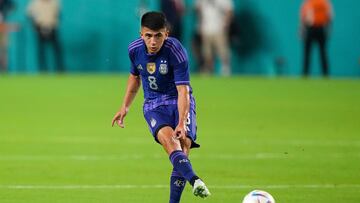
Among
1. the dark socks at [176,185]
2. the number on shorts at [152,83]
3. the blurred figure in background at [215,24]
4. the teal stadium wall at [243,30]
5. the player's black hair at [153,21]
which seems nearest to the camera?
the player's black hair at [153,21]

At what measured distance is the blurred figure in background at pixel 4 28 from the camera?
36188 millimetres

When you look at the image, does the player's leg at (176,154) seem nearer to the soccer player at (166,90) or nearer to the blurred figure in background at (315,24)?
the soccer player at (166,90)

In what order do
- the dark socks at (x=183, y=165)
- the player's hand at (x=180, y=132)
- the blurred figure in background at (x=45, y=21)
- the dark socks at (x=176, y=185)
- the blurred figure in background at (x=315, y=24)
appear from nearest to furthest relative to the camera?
the dark socks at (x=183, y=165)
the player's hand at (x=180, y=132)
the dark socks at (x=176, y=185)
the blurred figure in background at (x=315, y=24)
the blurred figure in background at (x=45, y=21)

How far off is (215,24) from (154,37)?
2545 centimetres

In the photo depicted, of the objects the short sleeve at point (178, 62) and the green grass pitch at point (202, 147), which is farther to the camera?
the green grass pitch at point (202, 147)

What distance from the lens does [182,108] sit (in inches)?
399

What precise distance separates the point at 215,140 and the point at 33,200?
7080 mm

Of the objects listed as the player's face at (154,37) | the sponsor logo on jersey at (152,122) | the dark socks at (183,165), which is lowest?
the dark socks at (183,165)

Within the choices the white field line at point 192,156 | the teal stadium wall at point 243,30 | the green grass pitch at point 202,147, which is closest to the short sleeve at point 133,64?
the green grass pitch at point 202,147

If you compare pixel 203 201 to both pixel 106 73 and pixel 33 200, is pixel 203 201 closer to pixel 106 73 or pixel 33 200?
pixel 33 200

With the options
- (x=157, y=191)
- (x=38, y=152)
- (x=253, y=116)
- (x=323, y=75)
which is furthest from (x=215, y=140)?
(x=323, y=75)

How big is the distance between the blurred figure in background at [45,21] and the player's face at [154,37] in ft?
84.8

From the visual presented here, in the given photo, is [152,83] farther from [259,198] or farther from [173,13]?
[173,13]

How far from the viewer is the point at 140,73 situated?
10656mm
